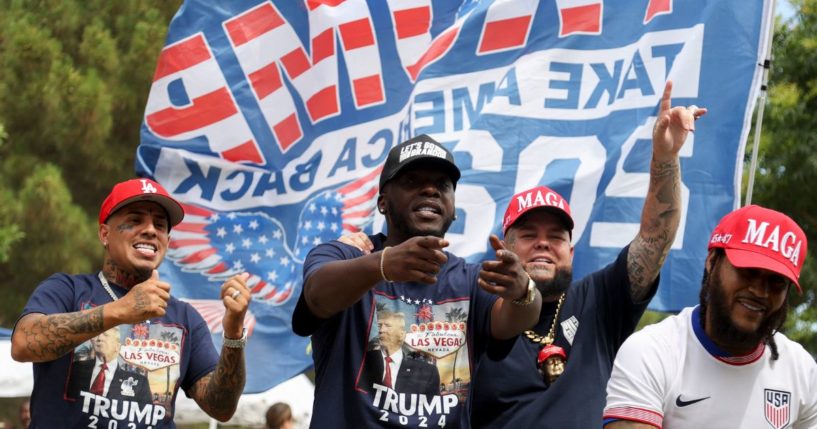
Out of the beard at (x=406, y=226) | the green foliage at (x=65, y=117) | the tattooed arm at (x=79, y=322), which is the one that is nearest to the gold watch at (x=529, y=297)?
the beard at (x=406, y=226)

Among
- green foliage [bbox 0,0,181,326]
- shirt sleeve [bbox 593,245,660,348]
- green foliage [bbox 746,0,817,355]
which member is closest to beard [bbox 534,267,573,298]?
shirt sleeve [bbox 593,245,660,348]

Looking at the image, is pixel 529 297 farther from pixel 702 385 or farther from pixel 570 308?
pixel 570 308

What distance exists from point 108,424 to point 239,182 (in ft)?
13.0

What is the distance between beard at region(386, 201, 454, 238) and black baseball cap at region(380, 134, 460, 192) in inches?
5.0

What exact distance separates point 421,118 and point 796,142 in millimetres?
5302

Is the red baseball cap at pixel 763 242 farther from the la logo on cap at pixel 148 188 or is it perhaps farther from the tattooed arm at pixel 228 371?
the la logo on cap at pixel 148 188

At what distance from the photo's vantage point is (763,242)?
12.4 feet

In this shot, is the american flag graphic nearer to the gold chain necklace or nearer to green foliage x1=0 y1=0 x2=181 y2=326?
the gold chain necklace

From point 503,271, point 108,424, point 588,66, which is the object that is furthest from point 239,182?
point 503,271

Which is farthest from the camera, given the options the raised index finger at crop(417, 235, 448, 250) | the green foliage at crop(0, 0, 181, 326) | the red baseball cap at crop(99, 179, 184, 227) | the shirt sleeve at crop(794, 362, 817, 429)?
the green foliage at crop(0, 0, 181, 326)

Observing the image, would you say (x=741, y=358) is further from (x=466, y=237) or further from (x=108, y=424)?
(x=466, y=237)

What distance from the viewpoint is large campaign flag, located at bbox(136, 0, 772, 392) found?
22.9 feet

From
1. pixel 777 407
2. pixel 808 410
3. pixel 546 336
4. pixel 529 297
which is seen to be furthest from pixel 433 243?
pixel 546 336

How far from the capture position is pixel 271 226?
27.7ft
